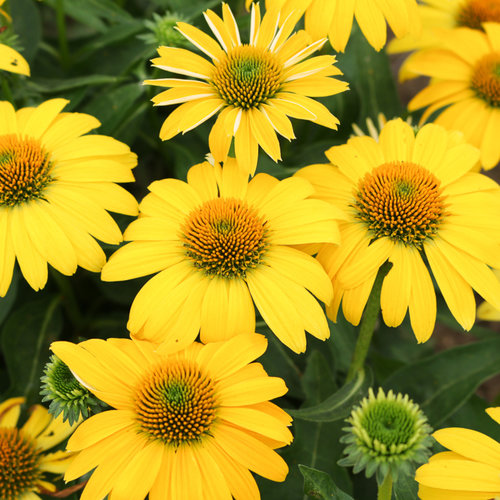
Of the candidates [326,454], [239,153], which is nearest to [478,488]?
[326,454]

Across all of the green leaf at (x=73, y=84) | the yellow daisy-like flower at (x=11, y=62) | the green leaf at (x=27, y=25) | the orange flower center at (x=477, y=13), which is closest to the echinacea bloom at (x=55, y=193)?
the yellow daisy-like flower at (x=11, y=62)

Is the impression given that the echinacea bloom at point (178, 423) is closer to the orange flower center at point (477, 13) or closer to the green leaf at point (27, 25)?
the green leaf at point (27, 25)

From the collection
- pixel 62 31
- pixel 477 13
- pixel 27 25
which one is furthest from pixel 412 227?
pixel 27 25

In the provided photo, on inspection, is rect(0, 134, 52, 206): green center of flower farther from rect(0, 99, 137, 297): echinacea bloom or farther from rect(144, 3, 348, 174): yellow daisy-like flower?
rect(144, 3, 348, 174): yellow daisy-like flower

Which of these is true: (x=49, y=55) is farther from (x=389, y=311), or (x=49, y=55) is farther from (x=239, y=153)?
(x=389, y=311)

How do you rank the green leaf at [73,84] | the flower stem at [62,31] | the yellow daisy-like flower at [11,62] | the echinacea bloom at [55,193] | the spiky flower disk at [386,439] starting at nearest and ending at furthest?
1. the spiky flower disk at [386,439]
2. the echinacea bloom at [55,193]
3. the yellow daisy-like flower at [11,62]
4. the green leaf at [73,84]
5. the flower stem at [62,31]

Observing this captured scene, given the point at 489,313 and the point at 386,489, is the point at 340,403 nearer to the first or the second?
the point at 386,489
